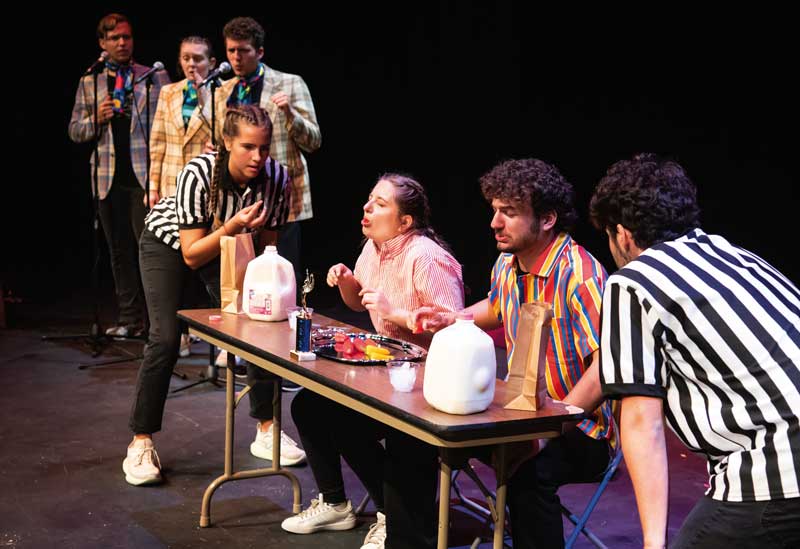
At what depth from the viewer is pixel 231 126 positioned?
3379 mm

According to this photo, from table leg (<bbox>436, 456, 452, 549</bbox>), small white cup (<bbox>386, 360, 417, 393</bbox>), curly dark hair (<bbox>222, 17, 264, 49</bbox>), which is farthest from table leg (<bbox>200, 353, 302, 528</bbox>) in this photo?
curly dark hair (<bbox>222, 17, 264, 49</bbox>)

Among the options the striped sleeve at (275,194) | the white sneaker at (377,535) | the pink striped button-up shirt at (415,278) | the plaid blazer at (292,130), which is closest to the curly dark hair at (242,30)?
the plaid blazer at (292,130)

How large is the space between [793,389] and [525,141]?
5740mm

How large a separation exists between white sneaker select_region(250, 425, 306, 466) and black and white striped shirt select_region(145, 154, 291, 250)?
850 millimetres

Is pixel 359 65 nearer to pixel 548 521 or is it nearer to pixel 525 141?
pixel 525 141

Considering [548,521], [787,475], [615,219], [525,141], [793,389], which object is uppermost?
[525,141]

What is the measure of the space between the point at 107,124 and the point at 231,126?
8.07ft

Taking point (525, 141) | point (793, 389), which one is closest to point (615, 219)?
point (793, 389)

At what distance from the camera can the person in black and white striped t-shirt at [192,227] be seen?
3.38 meters

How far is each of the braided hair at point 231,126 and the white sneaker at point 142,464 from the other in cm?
92

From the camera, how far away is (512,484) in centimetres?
230

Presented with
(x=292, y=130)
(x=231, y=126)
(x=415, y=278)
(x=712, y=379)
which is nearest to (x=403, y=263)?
(x=415, y=278)

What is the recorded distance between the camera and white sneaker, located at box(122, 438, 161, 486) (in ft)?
11.3

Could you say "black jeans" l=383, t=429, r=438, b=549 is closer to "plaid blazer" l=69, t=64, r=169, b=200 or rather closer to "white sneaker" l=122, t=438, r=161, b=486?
"white sneaker" l=122, t=438, r=161, b=486
